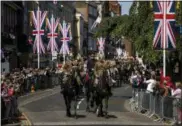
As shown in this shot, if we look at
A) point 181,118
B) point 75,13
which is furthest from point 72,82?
point 75,13

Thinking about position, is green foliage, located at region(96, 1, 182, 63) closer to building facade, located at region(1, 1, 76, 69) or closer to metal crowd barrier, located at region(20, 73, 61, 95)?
metal crowd barrier, located at region(20, 73, 61, 95)

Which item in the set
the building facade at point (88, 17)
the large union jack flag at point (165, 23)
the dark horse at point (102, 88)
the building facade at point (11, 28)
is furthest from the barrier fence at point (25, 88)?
the building facade at point (88, 17)

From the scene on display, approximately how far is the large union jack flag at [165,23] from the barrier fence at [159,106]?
207cm

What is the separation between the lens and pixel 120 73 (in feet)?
173

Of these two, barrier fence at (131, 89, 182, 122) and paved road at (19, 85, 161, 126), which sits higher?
barrier fence at (131, 89, 182, 122)

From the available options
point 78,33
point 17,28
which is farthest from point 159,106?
point 78,33

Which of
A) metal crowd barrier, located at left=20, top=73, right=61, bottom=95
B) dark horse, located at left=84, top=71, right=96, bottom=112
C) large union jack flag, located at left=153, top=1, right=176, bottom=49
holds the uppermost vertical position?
large union jack flag, located at left=153, top=1, right=176, bottom=49

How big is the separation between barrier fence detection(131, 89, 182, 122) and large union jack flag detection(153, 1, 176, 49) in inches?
81.6

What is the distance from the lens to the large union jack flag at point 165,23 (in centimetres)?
2308

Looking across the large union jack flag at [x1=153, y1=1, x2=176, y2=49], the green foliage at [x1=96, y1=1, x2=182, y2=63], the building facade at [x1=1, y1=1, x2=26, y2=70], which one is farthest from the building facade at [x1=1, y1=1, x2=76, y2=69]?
the large union jack flag at [x1=153, y1=1, x2=176, y2=49]

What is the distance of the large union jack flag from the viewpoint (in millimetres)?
23078

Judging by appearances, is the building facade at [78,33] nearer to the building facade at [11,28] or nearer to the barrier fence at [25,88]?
the building facade at [11,28]

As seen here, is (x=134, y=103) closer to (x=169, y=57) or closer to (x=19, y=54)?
(x=169, y=57)

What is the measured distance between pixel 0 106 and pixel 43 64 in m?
58.6
